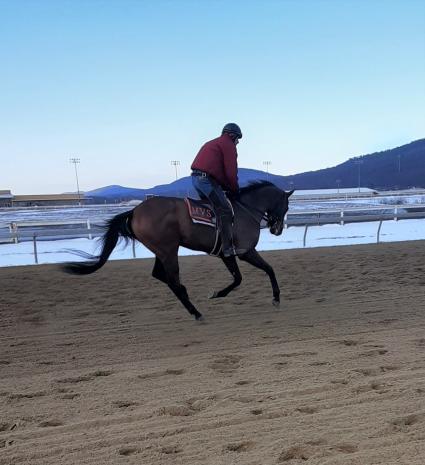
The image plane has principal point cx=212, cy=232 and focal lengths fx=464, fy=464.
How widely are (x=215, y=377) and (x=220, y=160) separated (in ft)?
11.7

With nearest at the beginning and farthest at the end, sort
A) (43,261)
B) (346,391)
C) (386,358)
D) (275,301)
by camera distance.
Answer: (346,391) < (386,358) < (275,301) < (43,261)

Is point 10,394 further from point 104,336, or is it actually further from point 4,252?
point 4,252

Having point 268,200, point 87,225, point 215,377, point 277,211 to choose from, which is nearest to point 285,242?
point 87,225

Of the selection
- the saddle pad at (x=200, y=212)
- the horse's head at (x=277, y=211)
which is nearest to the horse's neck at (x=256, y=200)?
the horse's head at (x=277, y=211)

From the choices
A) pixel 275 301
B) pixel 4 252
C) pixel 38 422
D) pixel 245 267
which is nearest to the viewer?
pixel 38 422

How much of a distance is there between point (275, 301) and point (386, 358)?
285cm

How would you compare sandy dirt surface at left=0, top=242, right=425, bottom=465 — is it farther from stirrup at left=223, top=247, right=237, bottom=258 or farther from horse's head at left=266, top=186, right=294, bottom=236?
horse's head at left=266, top=186, right=294, bottom=236

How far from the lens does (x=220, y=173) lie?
7074 mm

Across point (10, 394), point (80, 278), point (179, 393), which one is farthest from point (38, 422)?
point (80, 278)

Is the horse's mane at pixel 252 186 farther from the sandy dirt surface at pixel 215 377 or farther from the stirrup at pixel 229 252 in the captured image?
the sandy dirt surface at pixel 215 377

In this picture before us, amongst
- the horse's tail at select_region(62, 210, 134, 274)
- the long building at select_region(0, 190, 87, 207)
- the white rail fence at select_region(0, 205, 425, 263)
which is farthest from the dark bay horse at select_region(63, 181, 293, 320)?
the long building at select_region(0, 190, 87, 207)

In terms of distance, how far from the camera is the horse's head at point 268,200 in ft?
24.8

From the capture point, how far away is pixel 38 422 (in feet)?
11.8

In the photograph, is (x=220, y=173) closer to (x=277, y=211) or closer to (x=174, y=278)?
(x=277, y=211)
